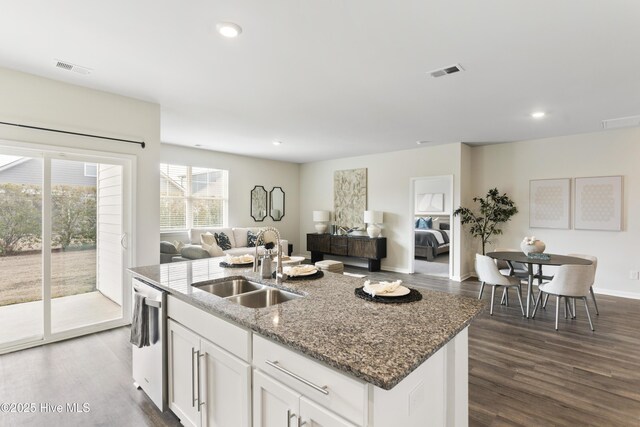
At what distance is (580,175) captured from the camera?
17.1 feet

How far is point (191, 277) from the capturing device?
2240mm

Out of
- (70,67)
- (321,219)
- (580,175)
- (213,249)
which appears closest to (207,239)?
(213,249)

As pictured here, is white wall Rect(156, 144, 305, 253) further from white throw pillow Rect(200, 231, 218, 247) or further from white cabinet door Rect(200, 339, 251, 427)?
white cabinet door Rect(200, 339, 251, 427)

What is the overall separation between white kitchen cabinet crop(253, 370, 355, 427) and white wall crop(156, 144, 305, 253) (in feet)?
19.5

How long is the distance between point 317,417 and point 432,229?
331 inches

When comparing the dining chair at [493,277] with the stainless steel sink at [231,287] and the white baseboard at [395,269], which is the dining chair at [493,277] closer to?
the white baseboard at [395,269]

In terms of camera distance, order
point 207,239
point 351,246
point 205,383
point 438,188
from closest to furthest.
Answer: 1. point 205,383
2. point 207,239
3. point 351,246
4. point 438,188

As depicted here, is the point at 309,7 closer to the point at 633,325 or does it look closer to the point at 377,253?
the point at 633,325

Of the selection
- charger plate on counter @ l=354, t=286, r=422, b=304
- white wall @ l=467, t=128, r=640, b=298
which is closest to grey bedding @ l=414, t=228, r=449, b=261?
white wall @ l=467, t=128, r=640, b=298

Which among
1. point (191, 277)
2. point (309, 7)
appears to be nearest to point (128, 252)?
point (191, 277)

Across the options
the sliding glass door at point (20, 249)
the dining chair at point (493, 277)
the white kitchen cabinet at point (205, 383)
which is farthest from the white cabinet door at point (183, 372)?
the dining chair at point (493, 277)

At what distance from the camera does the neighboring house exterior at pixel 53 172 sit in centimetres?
299

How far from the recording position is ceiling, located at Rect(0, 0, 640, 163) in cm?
203

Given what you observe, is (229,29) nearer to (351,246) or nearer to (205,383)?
(205,383)
